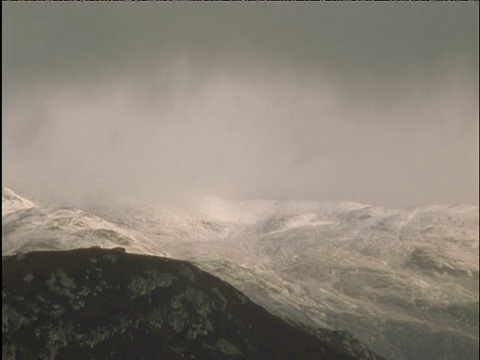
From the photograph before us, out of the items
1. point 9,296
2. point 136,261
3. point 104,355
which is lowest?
point 104,355

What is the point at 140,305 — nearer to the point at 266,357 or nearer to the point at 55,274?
the point at 55,274

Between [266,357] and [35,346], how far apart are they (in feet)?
209

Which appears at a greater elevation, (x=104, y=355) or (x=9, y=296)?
(x=9, y=296)

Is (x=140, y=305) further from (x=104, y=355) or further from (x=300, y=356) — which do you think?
(x=300, y=356)

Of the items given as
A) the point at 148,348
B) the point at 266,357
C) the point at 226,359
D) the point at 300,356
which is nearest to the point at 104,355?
the point at 148,348

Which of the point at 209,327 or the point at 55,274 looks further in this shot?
the point at 209,327

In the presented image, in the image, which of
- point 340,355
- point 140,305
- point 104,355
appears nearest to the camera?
point 104,355

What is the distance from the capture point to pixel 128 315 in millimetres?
136750

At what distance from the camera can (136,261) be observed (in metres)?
161

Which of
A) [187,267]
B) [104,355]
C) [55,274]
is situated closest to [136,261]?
[187,267]

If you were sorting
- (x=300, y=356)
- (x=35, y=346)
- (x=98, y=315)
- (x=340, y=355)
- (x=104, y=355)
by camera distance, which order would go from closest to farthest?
(x=35, y=346), (x=104, y=355), (x=98, y=315), (x=300, y=356), (x=340, y=355)

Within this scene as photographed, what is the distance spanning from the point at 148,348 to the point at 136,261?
36.9 m

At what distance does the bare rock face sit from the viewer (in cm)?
11931

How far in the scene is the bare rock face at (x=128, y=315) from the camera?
119312 mm
